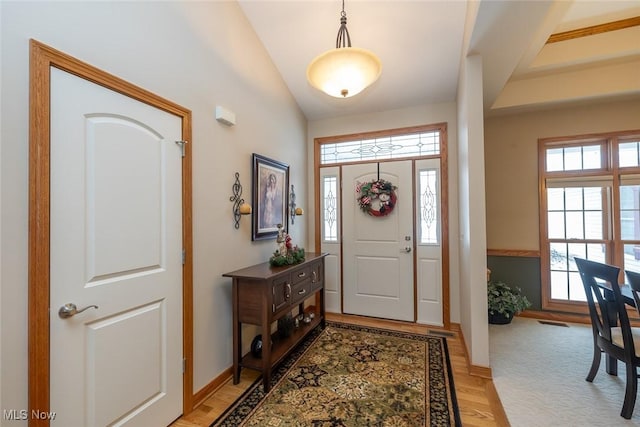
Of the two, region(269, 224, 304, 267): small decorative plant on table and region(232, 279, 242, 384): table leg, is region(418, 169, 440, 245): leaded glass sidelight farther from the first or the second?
region(232, 279, 242, 384): table leg

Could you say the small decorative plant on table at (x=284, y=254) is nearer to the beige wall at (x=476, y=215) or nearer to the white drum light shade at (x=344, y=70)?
the white drum light shade at (x=344, y=70)

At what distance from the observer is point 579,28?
2781 millimetres

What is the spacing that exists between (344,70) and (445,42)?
1.59m

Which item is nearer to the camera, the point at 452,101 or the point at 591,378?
the point at 591,378

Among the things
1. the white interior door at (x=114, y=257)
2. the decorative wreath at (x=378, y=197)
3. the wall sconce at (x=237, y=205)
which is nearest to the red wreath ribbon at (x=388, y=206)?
the decorative wreath at (x=378, y=197)

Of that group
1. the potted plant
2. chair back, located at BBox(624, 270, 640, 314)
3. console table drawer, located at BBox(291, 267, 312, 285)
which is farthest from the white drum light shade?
the potted plant

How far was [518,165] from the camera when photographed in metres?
3.70

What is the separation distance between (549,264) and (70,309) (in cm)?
480

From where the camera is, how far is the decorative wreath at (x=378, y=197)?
3514mm

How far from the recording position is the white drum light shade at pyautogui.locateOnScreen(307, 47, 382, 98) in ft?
5.50

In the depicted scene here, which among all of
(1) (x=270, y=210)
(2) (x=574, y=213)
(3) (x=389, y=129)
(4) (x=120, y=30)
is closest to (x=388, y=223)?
A: (3) (x=389, y=129)

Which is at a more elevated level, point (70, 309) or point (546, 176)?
point (546, 176)

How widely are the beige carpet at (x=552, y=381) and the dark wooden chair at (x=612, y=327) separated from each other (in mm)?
127

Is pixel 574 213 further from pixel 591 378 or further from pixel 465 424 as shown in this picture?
pixel 465 424
